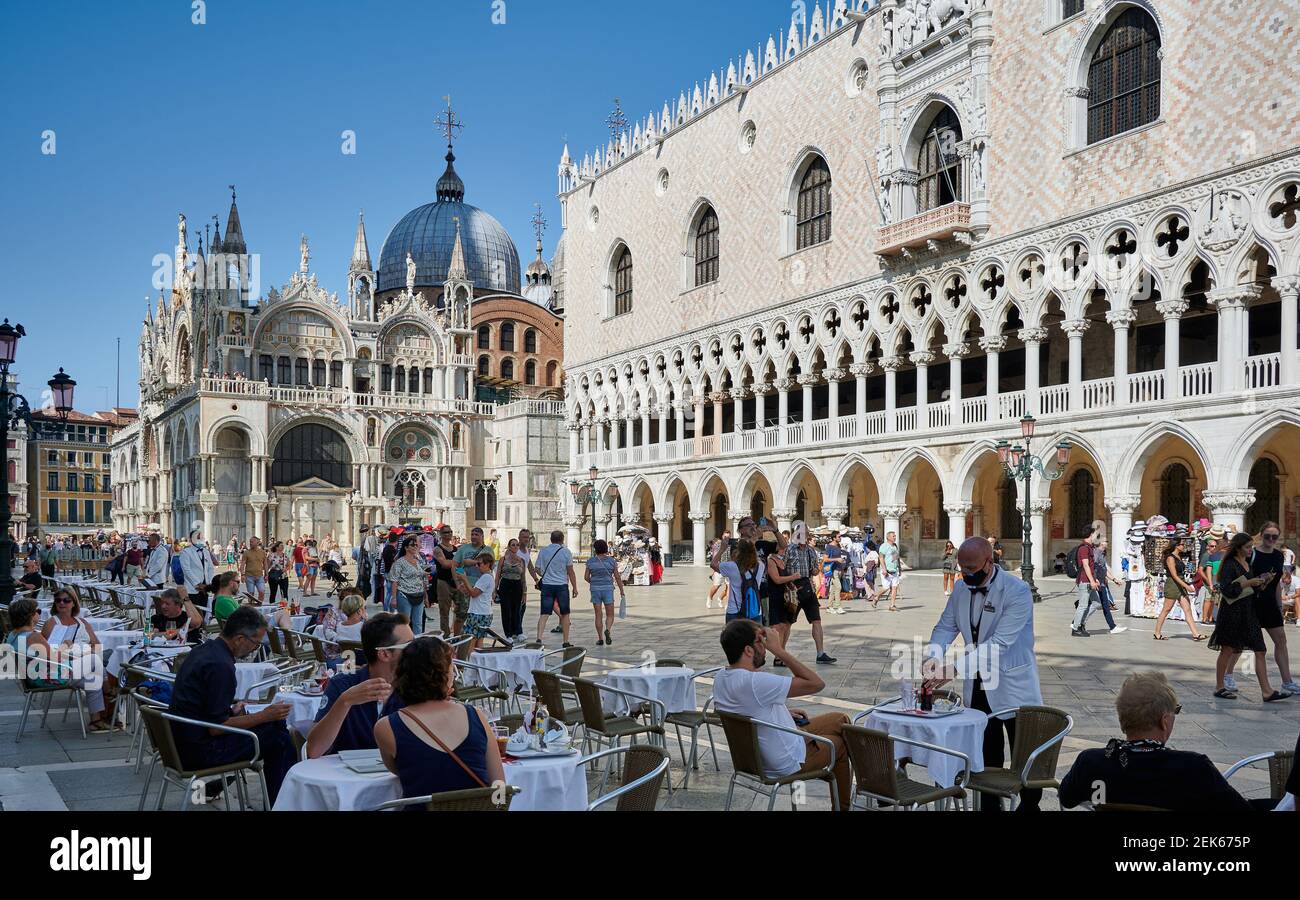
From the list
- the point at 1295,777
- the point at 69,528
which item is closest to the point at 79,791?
the point at 1295,777

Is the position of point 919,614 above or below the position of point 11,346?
below

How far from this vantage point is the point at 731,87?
113ft

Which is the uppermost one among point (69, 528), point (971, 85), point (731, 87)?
point (731, 87)

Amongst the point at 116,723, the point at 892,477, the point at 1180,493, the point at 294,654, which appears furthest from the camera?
the point at 892,477

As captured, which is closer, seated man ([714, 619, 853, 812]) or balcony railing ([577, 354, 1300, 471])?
seated man ([714, 619, 853, 812])

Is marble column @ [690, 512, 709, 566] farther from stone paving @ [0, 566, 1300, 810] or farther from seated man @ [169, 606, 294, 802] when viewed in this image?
seated man @ [169, 606, 294, 802]

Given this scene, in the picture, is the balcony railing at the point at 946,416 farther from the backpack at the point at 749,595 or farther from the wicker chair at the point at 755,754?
the wicker chair at the point at 755,754

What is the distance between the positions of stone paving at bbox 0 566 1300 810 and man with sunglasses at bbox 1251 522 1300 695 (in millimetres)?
466

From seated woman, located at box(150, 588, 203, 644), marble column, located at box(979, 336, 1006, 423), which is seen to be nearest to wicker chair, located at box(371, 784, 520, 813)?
seated woman, located at box(150, 588, 203, 644)

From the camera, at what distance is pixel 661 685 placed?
7.34 meters

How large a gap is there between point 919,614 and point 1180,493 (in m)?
10.2

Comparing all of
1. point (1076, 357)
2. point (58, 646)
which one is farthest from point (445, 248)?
point (58, 646)

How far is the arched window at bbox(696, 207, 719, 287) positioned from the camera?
3588 centimetres
